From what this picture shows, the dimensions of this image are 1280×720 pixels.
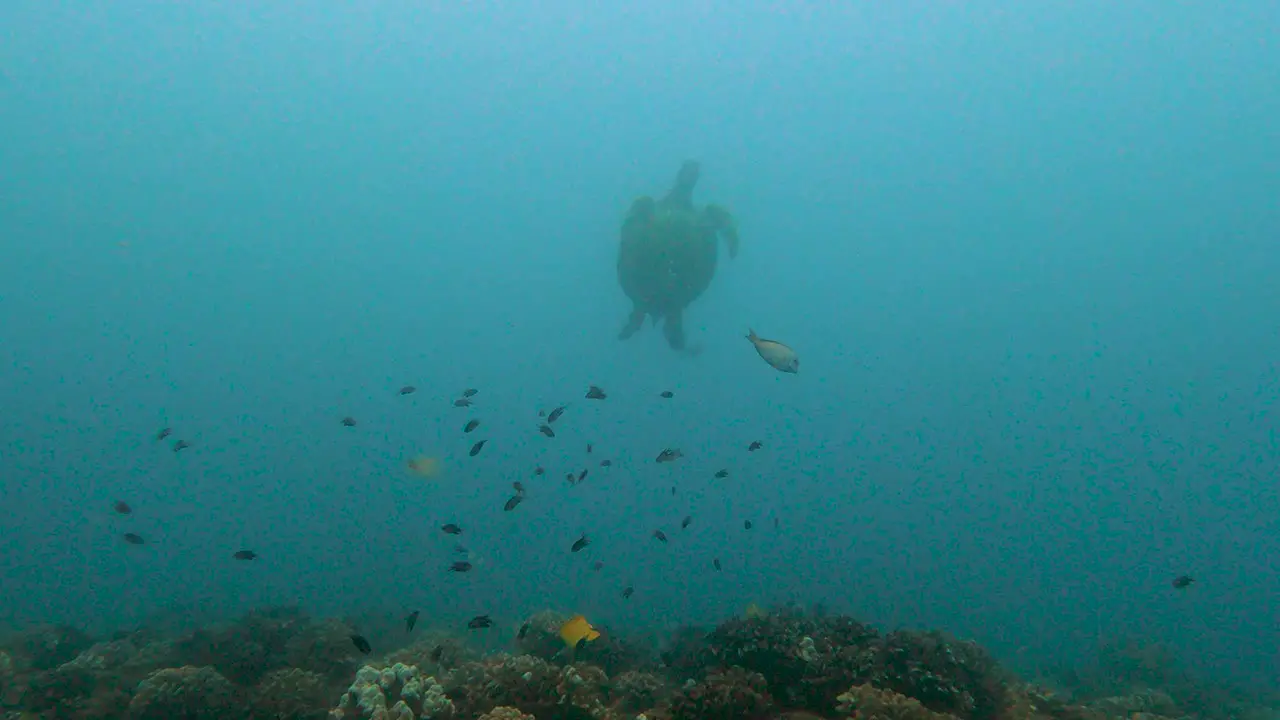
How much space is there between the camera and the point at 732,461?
70875 mm

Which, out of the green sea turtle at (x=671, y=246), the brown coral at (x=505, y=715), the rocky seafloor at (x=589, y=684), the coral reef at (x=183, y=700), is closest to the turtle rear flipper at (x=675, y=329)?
the green sea turtle at (x=671, y=246)

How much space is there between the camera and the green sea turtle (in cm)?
1784

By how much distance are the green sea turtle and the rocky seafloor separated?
10932 millimetres

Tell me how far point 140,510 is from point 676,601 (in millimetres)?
47264

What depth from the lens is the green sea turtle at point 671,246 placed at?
703 inches

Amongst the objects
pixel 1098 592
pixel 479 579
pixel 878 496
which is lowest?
pixel 479 579

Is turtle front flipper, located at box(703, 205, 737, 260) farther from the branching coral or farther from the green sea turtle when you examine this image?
the branching coral

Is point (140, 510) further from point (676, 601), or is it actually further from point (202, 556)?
point (676, 601)

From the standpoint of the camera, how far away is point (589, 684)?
6.59 metres

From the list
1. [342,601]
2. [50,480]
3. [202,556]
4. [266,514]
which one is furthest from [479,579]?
[50,480]

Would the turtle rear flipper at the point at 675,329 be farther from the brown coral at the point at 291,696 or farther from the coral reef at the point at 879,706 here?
the coral reef at the point at 879,706

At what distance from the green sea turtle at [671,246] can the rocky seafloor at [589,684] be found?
35.9 ft

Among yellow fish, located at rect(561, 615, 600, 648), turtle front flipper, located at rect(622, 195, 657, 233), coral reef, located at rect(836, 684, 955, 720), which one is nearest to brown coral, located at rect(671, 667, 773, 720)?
coral reef, located at rect(836, 684, 955, 720)

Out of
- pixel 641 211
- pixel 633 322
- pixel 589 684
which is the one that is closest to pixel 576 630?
pixel 589 684
